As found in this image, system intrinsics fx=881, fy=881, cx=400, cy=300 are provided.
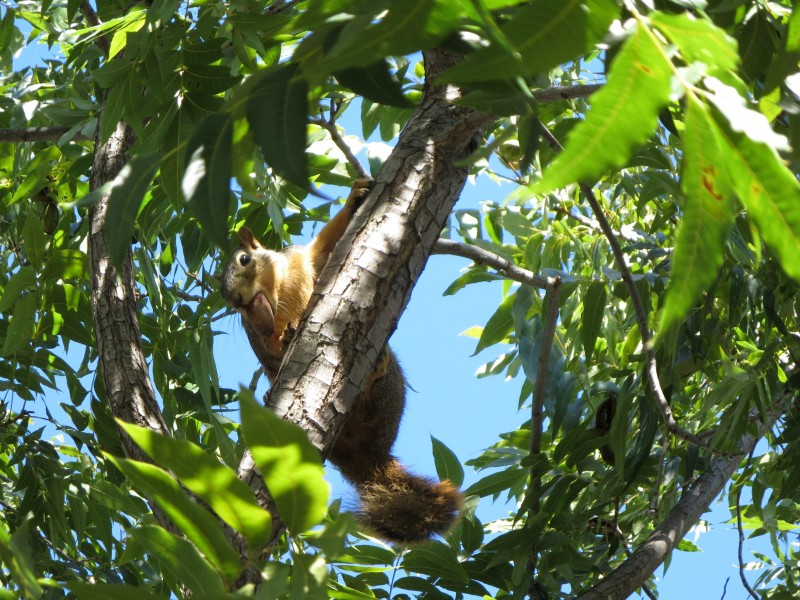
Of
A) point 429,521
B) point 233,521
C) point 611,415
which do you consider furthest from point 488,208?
point 233,521

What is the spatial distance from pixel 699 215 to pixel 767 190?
51 mm

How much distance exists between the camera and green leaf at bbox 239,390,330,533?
0.75m

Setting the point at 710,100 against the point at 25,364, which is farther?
the point at 25,364

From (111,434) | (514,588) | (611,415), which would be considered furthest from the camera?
(611,415)

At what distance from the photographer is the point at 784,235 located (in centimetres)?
65

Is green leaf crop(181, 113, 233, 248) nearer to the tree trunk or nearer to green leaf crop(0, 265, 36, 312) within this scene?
the tree trunk

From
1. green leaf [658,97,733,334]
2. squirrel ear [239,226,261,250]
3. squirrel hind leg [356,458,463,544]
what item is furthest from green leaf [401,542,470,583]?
green leaf [658,97,733,334]

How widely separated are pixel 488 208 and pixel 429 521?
36.8 inches

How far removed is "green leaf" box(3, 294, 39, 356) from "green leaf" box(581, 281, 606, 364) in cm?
142

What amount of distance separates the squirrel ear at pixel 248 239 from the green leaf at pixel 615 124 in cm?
234

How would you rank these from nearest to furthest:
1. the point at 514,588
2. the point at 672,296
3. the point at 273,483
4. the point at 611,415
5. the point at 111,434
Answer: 1. the point at 672,296
2. the point at 273,483
3. the point at 514,588
4. the point at 111,434
5. the point at 611,415

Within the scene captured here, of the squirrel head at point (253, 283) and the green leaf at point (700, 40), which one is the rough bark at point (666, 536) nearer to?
the squirrel head at point (253, 283)

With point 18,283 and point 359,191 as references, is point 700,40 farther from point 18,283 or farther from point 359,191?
point 18,283

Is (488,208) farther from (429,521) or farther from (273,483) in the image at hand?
(273,483)
